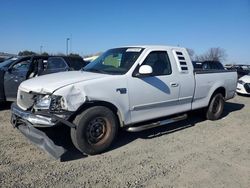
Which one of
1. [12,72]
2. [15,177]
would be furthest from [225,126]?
[12,72]

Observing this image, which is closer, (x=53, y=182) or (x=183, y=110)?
(x=53, y=182)

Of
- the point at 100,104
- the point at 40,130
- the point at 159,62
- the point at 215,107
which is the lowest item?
the point at 215,107

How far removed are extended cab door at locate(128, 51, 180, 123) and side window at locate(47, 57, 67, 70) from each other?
4.17 meters

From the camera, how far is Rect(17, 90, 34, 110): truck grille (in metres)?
4.85

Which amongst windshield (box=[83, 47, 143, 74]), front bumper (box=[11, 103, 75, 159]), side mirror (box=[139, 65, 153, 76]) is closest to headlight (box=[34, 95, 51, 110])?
front bumper (box=[11, 103, 75, 159])

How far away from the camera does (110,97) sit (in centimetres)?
491

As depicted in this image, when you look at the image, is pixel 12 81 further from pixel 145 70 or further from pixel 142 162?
pixel 142 162

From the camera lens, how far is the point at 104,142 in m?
4.98

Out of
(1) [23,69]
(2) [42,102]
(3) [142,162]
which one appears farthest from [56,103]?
(1) [23,69]

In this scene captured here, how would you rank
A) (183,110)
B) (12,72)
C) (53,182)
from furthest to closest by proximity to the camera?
(12,72) < (183,110) < (53,182)

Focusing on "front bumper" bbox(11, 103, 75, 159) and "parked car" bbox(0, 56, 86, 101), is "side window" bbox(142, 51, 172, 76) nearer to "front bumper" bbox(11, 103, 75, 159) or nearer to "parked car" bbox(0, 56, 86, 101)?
"front bumper" bbox(11, 103, 75, 159)

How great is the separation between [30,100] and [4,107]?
4327mm

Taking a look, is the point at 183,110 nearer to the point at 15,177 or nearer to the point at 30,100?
the point at 30,100

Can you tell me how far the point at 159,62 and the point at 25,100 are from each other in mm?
2820
